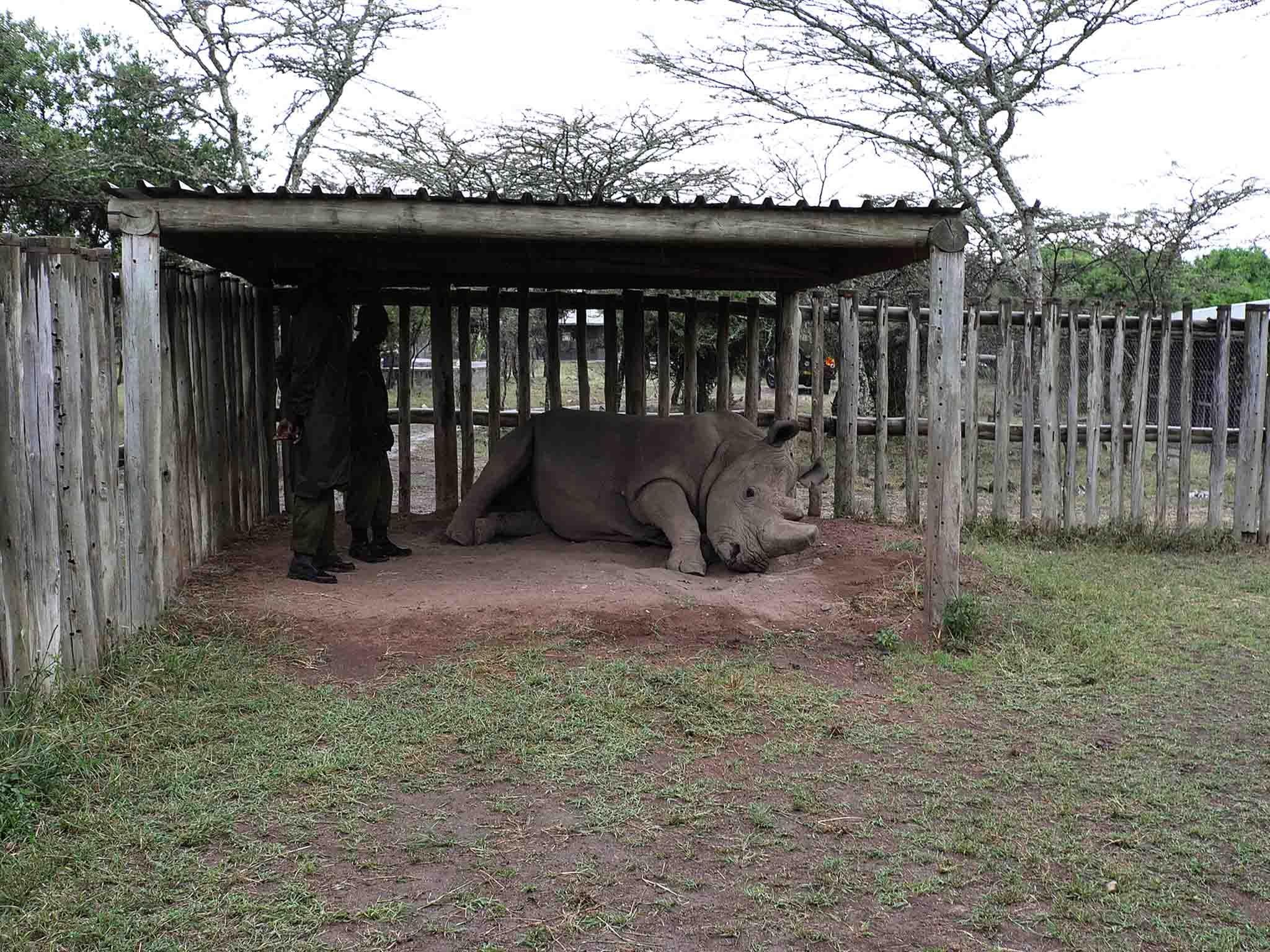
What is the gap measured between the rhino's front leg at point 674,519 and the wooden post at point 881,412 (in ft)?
8.46

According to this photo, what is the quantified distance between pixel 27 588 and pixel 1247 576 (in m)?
8.74

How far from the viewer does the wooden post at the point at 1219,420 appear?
10109mm

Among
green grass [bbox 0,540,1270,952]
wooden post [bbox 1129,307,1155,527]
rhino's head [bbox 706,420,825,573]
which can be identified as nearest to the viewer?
green grass [bbox 0,540,1270,952]

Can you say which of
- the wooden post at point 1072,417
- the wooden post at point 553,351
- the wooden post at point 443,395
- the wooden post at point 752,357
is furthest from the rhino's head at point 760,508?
the wooden post at point 1072,417

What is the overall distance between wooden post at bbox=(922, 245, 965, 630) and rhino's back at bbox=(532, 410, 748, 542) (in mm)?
2311

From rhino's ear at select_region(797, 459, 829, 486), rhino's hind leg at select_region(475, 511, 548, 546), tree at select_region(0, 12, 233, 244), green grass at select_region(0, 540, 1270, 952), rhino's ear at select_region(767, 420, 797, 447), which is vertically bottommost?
green grass at select_region(0, 540, 1270, 952)

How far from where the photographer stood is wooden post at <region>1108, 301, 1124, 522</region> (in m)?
10.1

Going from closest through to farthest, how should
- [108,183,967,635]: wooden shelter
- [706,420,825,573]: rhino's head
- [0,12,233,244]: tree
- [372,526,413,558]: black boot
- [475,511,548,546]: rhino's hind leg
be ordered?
[108,183,967,635]: wooden shelter
[706,420,825,573]: rhino's head
[372,526,413,558]: black boot
[475,511,548,546]: rhino's hind leg
[0,12,233,244]: tree

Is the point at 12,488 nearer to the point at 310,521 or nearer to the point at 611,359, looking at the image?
the point at 310,521

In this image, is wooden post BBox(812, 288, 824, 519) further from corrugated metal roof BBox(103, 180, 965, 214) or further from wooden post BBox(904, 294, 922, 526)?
corrugated metal roof BBox(103, 180, 965, 214)

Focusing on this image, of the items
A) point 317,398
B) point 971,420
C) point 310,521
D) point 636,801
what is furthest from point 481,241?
point 971,420

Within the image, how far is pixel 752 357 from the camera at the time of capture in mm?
10680

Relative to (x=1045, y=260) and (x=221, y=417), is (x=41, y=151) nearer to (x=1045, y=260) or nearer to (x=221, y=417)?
(x=221, y=417)

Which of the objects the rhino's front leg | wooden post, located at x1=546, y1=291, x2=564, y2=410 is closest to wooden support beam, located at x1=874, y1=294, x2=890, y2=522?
the rhino's front leg
